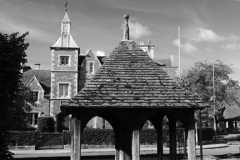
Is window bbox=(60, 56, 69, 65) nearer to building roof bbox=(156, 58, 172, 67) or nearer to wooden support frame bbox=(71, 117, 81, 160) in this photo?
building roof bbox=(156, 58, 172, 67)

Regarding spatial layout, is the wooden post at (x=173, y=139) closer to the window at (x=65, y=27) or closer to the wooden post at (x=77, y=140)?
the wooden post at (x=77, y=140)

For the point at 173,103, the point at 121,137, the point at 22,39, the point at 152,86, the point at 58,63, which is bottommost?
the point at 121,137

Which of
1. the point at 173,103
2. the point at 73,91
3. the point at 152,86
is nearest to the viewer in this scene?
the point at 173,103

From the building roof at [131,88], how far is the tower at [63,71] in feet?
103

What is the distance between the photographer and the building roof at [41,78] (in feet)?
146

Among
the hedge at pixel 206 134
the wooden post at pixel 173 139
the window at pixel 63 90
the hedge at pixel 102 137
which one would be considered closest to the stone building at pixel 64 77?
the window at pixel 63 90

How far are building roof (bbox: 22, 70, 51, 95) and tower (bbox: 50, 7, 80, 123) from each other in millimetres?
2621

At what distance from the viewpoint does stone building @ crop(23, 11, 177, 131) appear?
41.9m

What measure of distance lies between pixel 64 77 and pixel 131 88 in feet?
109

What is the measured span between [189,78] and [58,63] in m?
19.9

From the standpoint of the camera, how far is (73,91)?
139 ft

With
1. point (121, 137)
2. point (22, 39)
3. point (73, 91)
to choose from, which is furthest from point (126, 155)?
point (73, 91)

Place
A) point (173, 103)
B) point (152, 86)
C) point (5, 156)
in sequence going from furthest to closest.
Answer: point (5, 156) → point (152, 86) → point (173, 103)

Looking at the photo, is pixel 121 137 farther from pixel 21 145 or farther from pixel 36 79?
pixel 36 79
